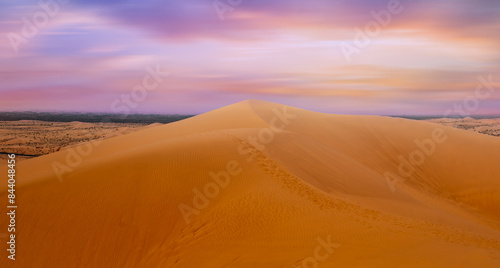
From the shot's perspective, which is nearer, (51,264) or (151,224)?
(51,264)

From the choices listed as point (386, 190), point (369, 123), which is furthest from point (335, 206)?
point (369, 123)

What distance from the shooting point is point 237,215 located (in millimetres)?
9875

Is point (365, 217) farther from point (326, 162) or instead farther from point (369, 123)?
point (369, 123)

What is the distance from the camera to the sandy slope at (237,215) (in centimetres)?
786

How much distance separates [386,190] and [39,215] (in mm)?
13950

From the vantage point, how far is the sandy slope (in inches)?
309

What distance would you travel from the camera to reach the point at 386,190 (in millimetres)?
15234

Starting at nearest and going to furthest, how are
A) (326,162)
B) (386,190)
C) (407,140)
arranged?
(386,190) → (326,162) → (407,140)

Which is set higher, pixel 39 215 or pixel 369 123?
pixel 369 123

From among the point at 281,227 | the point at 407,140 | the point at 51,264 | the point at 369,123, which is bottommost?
the point at 51,264

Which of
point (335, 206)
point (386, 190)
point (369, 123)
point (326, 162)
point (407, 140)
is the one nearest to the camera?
point (335, 206)

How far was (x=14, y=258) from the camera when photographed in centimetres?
899

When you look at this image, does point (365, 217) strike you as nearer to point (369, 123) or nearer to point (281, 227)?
point (281, 227)

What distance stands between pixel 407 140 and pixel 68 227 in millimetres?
25147
